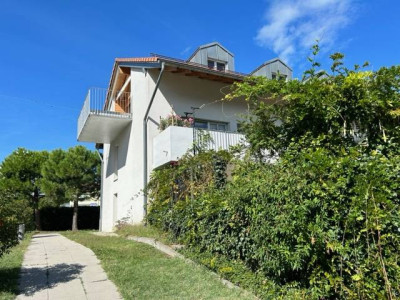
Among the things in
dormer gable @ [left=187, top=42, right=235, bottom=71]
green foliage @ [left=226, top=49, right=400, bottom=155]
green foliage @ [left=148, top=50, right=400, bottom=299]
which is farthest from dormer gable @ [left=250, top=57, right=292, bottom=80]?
green foliage @ [left=226, top=49, right=400, bottom=155]

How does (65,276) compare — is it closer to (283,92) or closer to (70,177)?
(283,92)

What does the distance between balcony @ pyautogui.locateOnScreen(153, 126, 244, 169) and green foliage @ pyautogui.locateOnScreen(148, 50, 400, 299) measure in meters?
4.39

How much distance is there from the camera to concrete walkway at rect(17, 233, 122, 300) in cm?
511

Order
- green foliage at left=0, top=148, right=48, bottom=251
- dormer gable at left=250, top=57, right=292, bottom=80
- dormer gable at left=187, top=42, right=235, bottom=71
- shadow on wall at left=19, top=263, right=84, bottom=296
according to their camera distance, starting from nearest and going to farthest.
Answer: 1. shadow on wall at left=19, top=263, right=84, bottom=296
2. dormer gable at left=187, top=42, right=235, bottom=71
3. dormer gable at left=250, top=57, right=292, bottom=80
4. green foliage at left=0, top=148, right=48, bottom=251

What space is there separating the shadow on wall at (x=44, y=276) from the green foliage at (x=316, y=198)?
2.30 m

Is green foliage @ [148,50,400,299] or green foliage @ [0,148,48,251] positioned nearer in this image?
green foliage @ [148,50,400,299]

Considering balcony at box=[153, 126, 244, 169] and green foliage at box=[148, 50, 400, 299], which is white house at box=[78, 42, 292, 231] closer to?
balcony at box=[153, 126, 244, 169]

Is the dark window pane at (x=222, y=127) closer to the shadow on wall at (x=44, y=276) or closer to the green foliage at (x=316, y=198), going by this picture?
the green foliage at (x=316, y=198)

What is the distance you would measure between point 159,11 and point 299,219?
7.24m

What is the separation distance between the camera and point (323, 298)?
151 inches

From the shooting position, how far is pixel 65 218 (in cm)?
2395

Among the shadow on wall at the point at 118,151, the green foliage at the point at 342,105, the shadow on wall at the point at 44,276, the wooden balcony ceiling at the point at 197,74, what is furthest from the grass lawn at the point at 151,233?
the wooden balcony ceiling at the point at 197,74

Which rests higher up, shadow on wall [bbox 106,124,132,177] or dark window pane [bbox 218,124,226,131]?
dark window pane [bbox 218,124,226,131]

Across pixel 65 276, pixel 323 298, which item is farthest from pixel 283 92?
pixel 65 276
